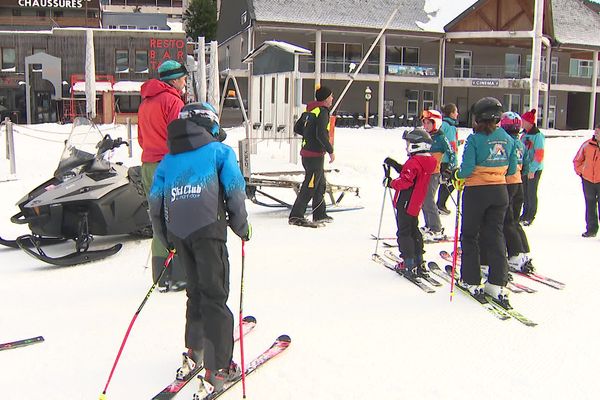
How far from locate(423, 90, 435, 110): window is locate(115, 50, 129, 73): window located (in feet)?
61.7

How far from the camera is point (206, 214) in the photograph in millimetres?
3324

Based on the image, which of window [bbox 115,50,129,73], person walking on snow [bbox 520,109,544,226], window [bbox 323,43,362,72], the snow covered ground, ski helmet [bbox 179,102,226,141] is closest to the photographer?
ski helmet [bbox 179,102,226,141]

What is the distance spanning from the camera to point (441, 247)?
7.12m

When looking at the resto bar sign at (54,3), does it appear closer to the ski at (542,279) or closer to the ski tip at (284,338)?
the ski at (542,279)

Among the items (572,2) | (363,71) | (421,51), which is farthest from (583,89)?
(363,71)

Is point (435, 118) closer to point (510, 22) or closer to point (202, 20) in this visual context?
point (510, 22)

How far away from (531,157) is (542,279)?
3096mm

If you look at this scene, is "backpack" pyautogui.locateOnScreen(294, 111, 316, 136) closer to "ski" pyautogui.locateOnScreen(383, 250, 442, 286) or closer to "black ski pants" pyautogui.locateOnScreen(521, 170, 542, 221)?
"ski" pyautogui.locateOnScreen(383, 250, 442, 286)

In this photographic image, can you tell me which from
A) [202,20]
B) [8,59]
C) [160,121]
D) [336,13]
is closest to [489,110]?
[160,121]

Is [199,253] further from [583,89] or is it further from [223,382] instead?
[583,89]

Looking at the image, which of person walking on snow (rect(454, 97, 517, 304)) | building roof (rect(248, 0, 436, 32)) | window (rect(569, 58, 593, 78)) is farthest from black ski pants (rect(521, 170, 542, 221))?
window (rect(569, 58, 593, 78))

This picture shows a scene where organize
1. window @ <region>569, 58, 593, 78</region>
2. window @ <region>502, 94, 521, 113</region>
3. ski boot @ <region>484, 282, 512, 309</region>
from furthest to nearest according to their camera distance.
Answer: window @ <region>569, 58, 593, 78</region> < window @ <region>502, 94, 521, 113</region> < ski boot @ <region>484, 282, 512, 309</region>

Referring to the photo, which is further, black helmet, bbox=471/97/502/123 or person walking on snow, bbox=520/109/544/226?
person walking on snow, bbox=520/109/544/226

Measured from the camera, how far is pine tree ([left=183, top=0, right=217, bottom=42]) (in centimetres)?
5350
